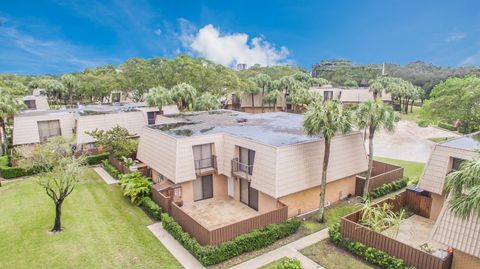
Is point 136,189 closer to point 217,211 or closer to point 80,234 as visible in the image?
point 80,234

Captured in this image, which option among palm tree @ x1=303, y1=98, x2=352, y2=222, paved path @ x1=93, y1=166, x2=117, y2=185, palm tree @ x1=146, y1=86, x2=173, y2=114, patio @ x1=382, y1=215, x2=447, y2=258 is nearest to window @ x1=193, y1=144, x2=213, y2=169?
palm tree @ x1=303, y1=98, x2=352, y2=222

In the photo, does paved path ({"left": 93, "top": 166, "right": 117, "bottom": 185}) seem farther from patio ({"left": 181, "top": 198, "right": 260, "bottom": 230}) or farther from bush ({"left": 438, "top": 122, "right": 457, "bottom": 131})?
bush ({"left": 438, "top": 122, "right": 457, "bottom": 131})

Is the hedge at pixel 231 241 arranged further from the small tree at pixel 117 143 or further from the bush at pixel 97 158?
the bush at pixel 97 158

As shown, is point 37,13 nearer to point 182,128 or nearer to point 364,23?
point 182,128

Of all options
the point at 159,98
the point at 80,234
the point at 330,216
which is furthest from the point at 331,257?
the point at 159,98

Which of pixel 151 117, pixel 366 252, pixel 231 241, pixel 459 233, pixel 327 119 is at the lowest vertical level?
pixel 366 252
